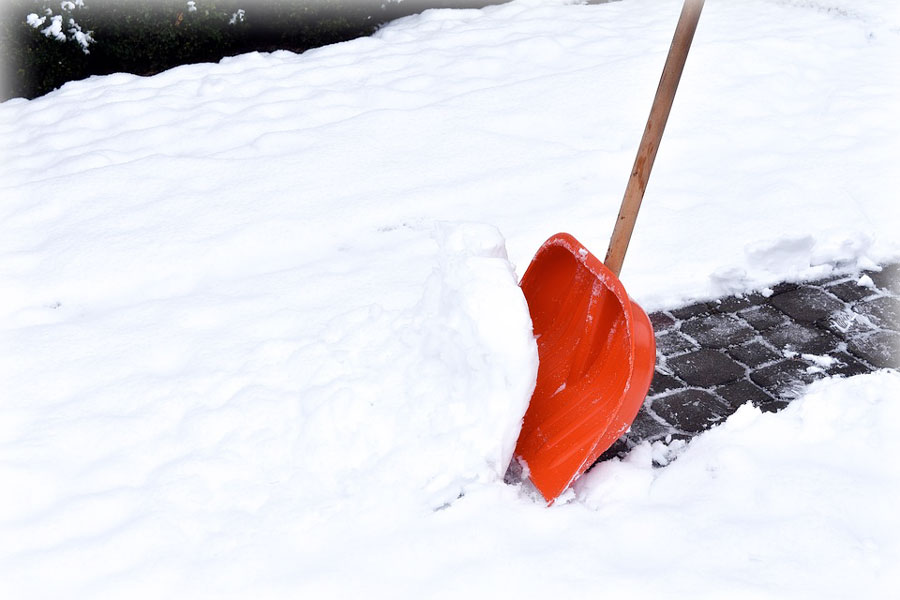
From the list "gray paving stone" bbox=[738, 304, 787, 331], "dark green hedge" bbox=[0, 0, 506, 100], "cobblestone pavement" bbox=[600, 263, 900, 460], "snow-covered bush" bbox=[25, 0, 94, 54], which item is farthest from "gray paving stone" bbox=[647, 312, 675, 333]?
"snow-covered bush" bbox=[25, 0, 94, 54]

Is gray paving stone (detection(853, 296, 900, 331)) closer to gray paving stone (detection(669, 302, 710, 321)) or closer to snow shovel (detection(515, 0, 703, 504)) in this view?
gray paving stone (detection(669, 302, 710, 321))

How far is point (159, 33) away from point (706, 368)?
4004mm

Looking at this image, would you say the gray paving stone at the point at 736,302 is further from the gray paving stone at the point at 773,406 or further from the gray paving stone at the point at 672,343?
the gray paving stone at the point at 773,406

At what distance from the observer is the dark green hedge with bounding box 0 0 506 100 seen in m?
5.04

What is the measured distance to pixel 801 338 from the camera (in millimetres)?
3027

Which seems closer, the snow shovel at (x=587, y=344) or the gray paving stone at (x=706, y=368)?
the snow shovel at (x=587, y=344)

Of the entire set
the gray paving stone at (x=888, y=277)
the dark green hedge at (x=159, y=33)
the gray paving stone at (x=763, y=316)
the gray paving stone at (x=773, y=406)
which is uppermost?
the dark green hedge at (x=159, y=33)

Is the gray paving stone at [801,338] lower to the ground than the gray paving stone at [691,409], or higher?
higher

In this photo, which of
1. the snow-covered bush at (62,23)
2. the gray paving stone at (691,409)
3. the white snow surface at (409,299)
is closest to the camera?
the white snow surface at (409,299)

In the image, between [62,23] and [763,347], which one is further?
[62,23]

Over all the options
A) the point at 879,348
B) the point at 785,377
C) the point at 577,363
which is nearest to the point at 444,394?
the point at 577,363

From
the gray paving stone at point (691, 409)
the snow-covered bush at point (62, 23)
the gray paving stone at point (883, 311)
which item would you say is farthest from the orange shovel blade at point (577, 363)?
the snow-covered bush at point (62, 23)

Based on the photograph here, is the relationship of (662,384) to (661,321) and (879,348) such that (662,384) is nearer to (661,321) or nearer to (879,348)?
(661,321)

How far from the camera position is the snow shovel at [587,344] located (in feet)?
7.22
